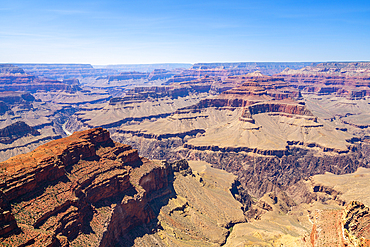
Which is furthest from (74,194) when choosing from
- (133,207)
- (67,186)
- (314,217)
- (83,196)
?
(314,217)

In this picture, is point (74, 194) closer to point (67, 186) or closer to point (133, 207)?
point (67, 186)

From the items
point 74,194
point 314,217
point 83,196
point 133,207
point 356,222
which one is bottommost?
point 133,207

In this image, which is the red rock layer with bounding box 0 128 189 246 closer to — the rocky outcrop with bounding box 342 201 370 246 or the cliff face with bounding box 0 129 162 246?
the cliff face with bounding box 0 129 162 246

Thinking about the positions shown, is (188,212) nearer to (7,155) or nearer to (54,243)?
(54,243)

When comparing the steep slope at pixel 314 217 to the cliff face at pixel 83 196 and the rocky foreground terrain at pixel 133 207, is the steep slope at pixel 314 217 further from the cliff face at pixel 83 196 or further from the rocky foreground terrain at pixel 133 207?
the cliff face at pixel 83 196

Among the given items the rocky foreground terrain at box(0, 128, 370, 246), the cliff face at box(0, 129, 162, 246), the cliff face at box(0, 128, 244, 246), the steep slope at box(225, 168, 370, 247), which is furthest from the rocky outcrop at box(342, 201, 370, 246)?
the cliff face at box(0, 129, 162, 246)

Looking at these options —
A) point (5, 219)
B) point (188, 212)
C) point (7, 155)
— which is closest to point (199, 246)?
point (188, 212)

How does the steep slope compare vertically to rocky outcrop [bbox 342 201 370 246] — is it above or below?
below

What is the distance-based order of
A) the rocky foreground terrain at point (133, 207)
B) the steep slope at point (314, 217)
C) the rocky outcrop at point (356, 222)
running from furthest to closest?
1. the rocky foreground terrain at point (133, 207)
2. the steep slope at point (314, 217)
3. the rocky outcrop at point (356, 222)

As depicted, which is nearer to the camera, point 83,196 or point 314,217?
point 83,196

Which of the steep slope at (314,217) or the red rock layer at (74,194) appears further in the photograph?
the steep slope at (314,217)

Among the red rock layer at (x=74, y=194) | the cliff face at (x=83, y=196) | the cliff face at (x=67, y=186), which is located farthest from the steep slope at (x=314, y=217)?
the cliff face at (x=67, y=186)

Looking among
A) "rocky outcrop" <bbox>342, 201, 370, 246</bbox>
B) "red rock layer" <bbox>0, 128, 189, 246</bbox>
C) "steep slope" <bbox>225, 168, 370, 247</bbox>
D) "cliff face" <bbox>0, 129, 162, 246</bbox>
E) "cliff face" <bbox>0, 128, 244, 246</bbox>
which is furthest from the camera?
"cliff face" <bbox>0, 129, 162, 246</bbox>
